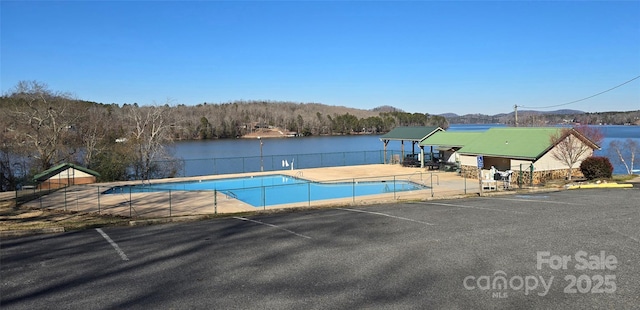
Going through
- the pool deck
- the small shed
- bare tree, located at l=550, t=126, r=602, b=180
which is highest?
the small shed

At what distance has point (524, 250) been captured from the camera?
9.66 m

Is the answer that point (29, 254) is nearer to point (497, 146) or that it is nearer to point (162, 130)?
point (497, 146)

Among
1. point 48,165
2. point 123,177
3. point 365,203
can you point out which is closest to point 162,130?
point 123,177

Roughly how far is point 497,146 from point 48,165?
34393mm

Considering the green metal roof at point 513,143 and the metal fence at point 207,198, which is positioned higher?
the green metal roof at point 513,143

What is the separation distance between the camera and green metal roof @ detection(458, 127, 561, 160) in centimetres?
2883

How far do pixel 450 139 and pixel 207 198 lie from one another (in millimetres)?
22201

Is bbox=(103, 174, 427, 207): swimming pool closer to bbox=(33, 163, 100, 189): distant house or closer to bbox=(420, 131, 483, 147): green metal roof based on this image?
bbox=(33, 163, 100, 189): distant house

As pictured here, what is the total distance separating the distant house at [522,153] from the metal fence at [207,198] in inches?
92.1

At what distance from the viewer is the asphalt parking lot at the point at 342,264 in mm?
6992

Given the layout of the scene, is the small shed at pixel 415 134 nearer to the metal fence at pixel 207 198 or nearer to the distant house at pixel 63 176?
the metal fence at pixel 207 198

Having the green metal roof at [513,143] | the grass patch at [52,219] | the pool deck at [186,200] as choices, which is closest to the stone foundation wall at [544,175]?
the green metal roof at [513,143]

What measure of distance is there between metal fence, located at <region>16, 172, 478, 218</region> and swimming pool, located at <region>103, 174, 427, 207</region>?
73 mm

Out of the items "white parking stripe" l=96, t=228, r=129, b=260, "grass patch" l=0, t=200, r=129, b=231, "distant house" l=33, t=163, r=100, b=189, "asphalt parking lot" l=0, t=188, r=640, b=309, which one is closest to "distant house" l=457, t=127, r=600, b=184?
"asphalt parking lot" l=0, t=188, r=640, b=309
